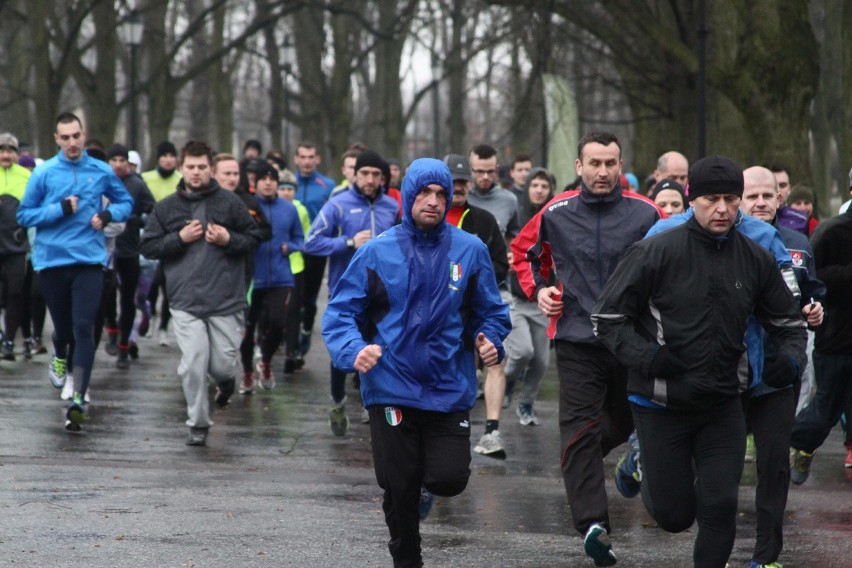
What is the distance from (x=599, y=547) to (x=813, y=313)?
162 cm

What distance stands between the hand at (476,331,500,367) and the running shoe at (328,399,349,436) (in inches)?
187

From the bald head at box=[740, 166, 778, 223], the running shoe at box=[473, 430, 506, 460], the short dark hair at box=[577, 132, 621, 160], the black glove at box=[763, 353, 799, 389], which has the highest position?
the short dark hair at box=[577, 132, 621, 160]

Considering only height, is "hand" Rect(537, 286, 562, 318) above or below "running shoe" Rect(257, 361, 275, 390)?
above

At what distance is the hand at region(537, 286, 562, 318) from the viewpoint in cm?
800

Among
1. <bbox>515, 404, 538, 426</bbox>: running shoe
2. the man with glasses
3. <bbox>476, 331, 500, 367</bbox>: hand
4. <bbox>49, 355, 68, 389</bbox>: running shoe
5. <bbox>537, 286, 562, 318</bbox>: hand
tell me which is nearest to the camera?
<bbox>476, 331, 500, 367</bbox>: hand

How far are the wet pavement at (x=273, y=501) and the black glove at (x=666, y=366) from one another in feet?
4.91

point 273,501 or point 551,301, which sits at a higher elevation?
point 551,301

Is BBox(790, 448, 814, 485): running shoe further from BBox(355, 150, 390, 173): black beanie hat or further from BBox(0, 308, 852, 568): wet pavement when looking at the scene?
BBox(355, 150, 390, 173): black beanie hat

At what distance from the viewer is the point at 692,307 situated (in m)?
6.39

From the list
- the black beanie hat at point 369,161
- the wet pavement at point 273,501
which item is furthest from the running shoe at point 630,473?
the black beanie hat at point 369,161

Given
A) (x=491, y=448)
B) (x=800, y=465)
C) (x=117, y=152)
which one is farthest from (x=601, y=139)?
(x=117, y=152)

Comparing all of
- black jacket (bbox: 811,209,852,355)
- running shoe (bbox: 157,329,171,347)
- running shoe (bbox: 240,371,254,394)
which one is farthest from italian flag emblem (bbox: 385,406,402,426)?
running shoe (bbox: 157,329,171,347)

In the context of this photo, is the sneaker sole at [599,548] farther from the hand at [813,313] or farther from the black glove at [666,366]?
the hand at [813,313]

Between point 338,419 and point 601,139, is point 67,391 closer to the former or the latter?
point 338,419
